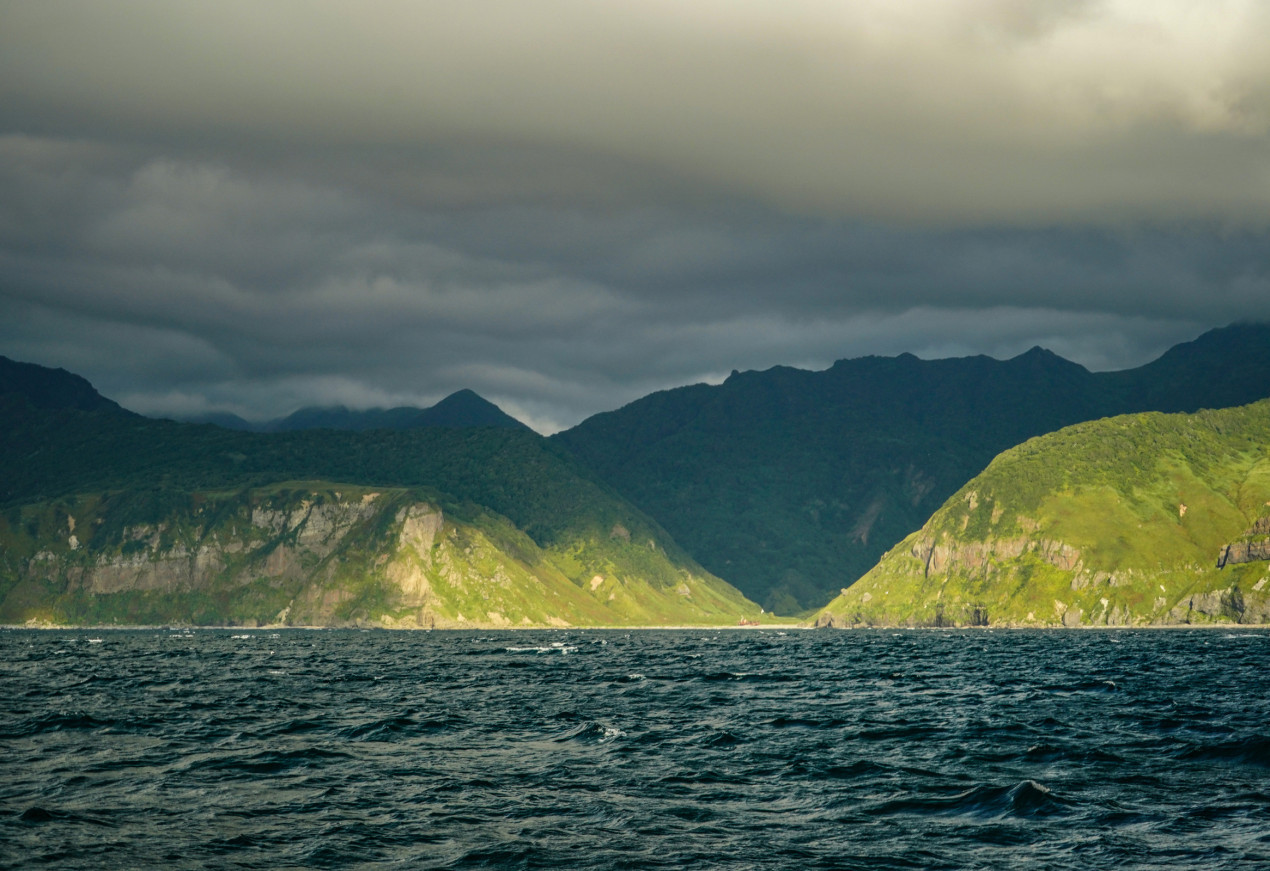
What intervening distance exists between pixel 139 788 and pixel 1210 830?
46105mm

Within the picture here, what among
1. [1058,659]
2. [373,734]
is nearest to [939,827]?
[373,734]

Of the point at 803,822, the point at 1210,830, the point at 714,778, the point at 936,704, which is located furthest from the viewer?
the point at 936,704

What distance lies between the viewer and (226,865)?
37.9 metres

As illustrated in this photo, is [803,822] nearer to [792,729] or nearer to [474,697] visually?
[792,729]

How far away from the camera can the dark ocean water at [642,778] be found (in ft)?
131

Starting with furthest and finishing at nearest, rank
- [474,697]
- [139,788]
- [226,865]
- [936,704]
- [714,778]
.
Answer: [474,697], [936,704], [714,778], [139,788], [226,865]

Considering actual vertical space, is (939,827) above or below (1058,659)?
A: above

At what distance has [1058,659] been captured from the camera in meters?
182

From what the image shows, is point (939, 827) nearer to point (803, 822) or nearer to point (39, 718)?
point (803, 822)

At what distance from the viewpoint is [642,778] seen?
5641 cm

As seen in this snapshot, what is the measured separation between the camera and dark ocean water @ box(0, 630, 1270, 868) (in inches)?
1577

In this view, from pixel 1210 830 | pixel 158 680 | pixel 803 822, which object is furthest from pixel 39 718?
pixel 1210 830

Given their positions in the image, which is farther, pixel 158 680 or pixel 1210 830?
pixel 158 680

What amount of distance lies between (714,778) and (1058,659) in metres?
143
